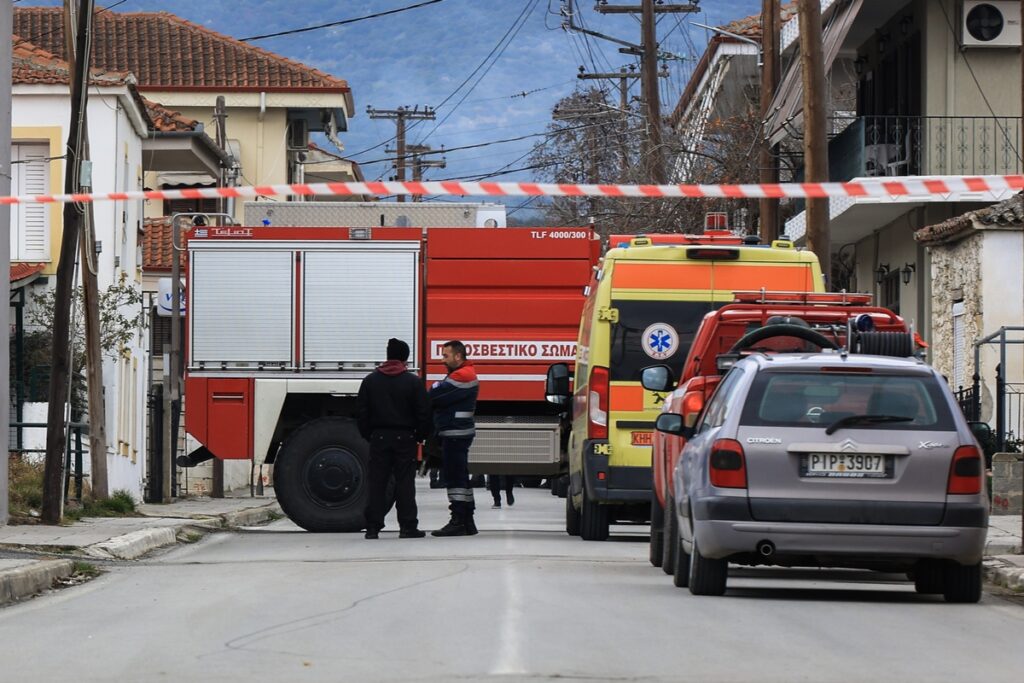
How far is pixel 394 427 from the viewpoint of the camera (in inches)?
711

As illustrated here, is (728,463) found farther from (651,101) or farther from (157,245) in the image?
(157,245)

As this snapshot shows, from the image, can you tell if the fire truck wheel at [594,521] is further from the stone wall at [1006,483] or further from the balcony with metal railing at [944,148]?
the balcony with metal railing at [944,148]

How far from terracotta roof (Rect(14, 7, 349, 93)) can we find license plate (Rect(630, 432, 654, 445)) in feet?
121

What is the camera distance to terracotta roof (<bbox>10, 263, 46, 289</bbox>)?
92.5 feet

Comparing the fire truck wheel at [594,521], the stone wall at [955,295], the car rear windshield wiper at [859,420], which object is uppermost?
the stone wall at [955,295]

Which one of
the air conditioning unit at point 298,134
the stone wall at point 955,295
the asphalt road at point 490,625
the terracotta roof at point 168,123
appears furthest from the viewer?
the air conditioning unit at point 298,134

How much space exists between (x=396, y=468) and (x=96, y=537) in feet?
9.42

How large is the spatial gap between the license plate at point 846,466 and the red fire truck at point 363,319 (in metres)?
8.57

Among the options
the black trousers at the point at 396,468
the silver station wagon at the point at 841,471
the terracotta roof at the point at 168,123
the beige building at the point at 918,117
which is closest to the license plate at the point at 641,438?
the black trousers at the point at 396,468

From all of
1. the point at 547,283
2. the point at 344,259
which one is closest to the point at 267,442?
the point at 344,259

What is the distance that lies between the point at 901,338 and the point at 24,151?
2111 cm

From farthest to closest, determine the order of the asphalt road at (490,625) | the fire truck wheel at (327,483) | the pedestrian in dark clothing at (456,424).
Answer: 1. the fire truck wheel at (327,483)
2. the pedestrian in dark clothing at (456,424)
3. the asphalt road at (490,625)

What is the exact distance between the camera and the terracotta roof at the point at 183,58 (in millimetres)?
52562

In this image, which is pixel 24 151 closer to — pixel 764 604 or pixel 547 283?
pixel 547 283
